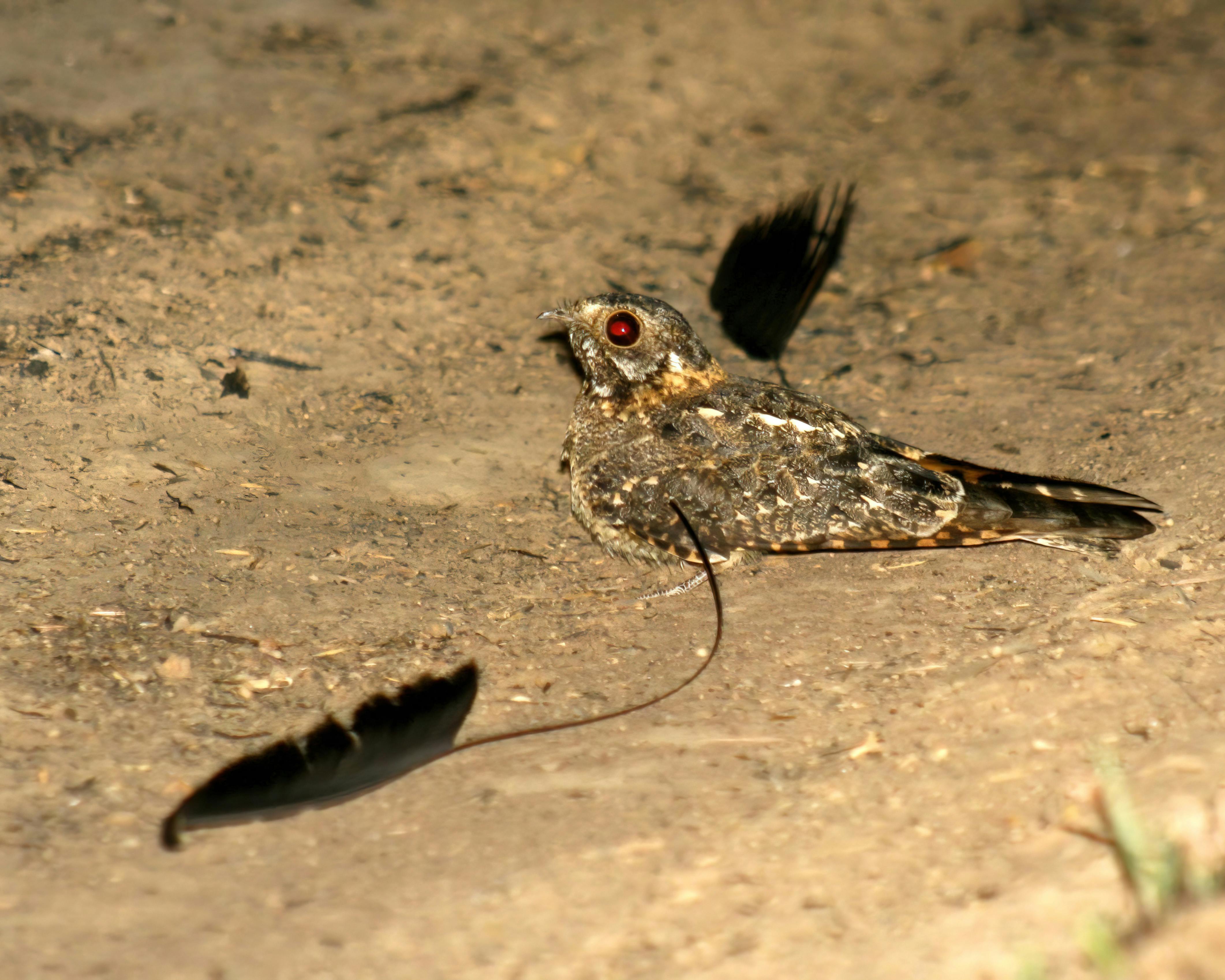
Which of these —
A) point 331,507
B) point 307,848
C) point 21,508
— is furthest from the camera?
point 331,507

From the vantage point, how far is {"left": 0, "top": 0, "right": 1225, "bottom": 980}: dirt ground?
94.9 inches

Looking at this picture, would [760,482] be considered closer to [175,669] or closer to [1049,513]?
[1049,513]

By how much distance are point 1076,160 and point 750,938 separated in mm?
6035

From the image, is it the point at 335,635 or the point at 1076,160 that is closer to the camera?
the point at 335,635

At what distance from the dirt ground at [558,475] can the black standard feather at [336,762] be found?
6 cm

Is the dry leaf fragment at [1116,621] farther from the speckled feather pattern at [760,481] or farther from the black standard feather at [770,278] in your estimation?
the black standard feather at [770,278]

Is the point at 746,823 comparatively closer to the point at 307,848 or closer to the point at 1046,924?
the point at 1046,924

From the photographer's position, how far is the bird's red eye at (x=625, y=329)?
3.94m

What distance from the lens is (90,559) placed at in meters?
3.58

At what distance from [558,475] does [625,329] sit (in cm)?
72

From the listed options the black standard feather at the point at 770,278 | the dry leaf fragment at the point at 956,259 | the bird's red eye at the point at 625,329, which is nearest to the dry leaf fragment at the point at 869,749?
the bird's red eye at the point at 625,329

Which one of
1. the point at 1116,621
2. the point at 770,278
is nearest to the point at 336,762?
the point at 1116,621

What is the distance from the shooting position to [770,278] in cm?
517

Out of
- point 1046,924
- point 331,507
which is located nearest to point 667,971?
point 1046,924
